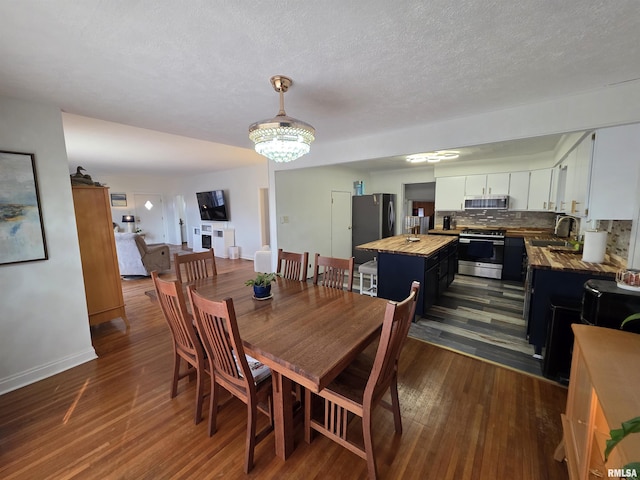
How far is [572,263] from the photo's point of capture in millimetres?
2350

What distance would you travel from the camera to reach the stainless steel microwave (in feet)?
15.5

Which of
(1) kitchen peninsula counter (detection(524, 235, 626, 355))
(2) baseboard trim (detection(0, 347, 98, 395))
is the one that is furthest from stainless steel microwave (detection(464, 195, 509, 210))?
(2) baseboard trim (detection(0, 347, 98, 395))

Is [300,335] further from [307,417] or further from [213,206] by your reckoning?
[213,206]

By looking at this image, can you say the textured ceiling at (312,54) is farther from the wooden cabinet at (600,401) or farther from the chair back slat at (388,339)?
the wooden cabinet at (600,401)

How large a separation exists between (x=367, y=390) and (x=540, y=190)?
16.6 ft

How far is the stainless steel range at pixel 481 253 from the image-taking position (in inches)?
180

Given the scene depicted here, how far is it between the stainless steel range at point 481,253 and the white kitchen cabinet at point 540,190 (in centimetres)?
67

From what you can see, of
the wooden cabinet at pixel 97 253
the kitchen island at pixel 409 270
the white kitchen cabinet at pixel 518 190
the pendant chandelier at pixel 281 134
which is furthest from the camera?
the white kitchen cabinet at pixel 518 190

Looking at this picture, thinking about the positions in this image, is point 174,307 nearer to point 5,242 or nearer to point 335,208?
point 5,242

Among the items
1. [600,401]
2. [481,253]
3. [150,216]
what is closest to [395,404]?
[600,401]

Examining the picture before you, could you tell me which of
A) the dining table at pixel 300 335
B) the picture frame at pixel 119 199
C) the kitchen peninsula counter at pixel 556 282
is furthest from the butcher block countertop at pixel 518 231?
the picture frame at pixel 119 199

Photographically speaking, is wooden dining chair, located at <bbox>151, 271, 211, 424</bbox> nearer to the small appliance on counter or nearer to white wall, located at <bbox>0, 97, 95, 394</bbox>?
white wall, located at <bbox>0, 97, 95, 394</bbox>

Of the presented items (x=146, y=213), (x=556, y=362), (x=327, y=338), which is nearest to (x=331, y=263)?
(x=327, y=338)

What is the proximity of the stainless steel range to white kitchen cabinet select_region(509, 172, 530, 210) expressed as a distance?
54 cm
